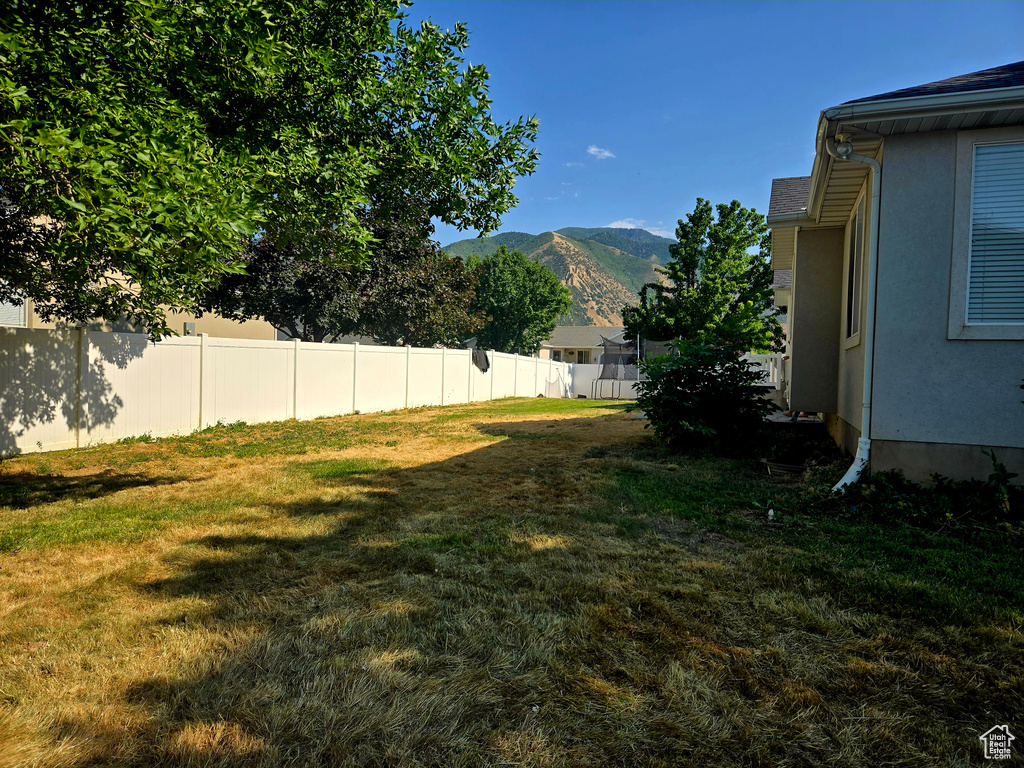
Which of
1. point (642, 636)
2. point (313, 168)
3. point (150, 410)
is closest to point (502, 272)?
point (150, 410)

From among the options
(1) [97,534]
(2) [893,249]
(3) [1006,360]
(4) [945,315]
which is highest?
(2) [893,249]

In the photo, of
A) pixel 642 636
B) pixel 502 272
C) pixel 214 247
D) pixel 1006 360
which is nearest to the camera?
pixel 642 636

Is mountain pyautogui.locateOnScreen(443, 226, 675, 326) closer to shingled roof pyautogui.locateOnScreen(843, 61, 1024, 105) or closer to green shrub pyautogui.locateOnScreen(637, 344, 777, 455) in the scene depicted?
A: green shrub pyautogui.locateOnScreen(637, 344, 777, 455)

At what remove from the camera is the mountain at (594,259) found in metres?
140

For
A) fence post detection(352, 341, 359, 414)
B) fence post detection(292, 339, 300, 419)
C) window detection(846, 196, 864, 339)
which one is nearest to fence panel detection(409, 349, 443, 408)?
fence post detection(352, 341, 359, 414)

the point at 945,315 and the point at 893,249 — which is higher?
the point at 893,249

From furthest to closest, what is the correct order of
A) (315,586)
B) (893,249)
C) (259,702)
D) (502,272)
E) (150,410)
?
(502,272)
(150,410)
(893,249)
(315,586)
(259,702)

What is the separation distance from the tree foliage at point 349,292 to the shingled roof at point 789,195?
9563 mm

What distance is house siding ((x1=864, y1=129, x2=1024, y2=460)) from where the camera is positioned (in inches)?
195

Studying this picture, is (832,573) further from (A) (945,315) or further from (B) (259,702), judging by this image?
(B) (259,702)

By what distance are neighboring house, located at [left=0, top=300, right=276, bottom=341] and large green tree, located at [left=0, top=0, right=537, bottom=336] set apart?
29.6 ft

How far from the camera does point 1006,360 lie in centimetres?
491

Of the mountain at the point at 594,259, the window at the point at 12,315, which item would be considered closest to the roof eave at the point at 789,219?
the window at the point at 12,315

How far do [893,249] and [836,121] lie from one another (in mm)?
1263
